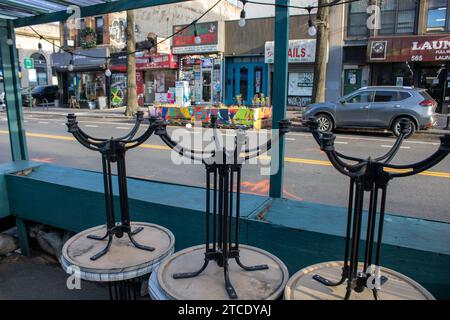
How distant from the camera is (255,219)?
272 cm

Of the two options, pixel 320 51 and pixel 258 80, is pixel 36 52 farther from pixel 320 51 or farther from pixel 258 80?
pixel 320 51

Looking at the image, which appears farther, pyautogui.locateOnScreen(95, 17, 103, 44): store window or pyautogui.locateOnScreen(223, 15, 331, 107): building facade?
pyautogui.locateOnScreen(95, 17, 103, 44): store window

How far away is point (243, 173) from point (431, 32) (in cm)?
1547

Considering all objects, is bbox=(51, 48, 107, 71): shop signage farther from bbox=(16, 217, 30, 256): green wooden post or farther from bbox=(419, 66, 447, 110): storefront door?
bbox=(16, 217, 30, 256): green wooden post

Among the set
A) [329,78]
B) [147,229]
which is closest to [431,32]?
[329,78]

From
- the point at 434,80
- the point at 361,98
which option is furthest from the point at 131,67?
the point at 434,80

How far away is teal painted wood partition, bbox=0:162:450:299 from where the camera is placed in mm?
2250

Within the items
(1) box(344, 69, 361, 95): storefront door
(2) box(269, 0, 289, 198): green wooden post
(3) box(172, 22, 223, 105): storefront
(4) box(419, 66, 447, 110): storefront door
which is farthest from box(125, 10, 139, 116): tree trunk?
(2) box(269, 0, 289, 198): green wooden post

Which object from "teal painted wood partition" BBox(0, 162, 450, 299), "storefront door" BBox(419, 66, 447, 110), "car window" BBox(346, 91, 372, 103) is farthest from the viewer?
"storefront door" BBox(419, 66, 447, 110)

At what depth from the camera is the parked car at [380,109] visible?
12.6m

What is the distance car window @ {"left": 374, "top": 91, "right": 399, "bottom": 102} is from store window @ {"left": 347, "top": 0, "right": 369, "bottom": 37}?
7.70 meters

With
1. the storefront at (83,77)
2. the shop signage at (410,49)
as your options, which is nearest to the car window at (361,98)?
the shop signage at (410,49)

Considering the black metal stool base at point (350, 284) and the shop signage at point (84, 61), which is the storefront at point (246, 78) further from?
the black metal stool base at point (350, 284)

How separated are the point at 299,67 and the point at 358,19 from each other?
3937mm
